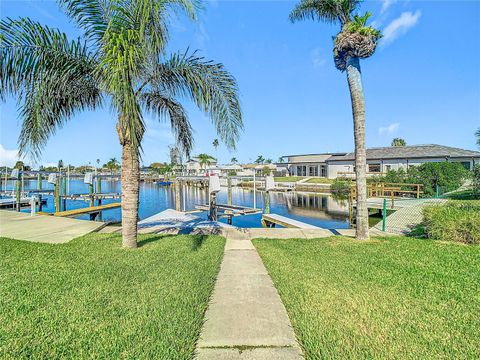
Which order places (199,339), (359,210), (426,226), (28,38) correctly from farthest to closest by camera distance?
(426,226), (359,210), (28,38), (199,339)

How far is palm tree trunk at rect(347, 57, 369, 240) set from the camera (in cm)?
807

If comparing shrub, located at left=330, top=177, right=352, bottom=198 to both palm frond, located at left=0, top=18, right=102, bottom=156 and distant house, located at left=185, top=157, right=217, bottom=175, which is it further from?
palm frond, located at left=0, top=18, right=102, bottom=156

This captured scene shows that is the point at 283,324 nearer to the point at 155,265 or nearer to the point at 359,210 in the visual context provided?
the point at 155,265

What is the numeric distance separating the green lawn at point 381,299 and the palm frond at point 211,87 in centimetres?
348

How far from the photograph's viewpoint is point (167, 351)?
8.48ft

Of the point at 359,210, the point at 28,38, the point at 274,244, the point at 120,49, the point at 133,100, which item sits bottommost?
the point at 274,244

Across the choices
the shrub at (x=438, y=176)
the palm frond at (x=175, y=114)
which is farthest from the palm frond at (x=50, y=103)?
the shrub at (x=438, y=176)

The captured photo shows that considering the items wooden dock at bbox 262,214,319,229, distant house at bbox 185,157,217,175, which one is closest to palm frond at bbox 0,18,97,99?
wooden dock at bbox 262,214,319,229

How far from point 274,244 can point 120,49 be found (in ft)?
20.4

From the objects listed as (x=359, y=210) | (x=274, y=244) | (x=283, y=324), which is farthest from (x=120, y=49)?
(x=359, y=210)

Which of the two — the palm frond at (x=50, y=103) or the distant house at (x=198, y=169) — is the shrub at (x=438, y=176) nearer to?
the distant house at (x=198, y=169)

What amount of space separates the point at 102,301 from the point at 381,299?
4.18 meters

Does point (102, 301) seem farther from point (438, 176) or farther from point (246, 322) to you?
point (438, 176)

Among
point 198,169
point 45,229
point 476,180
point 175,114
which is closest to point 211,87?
point 175,114
